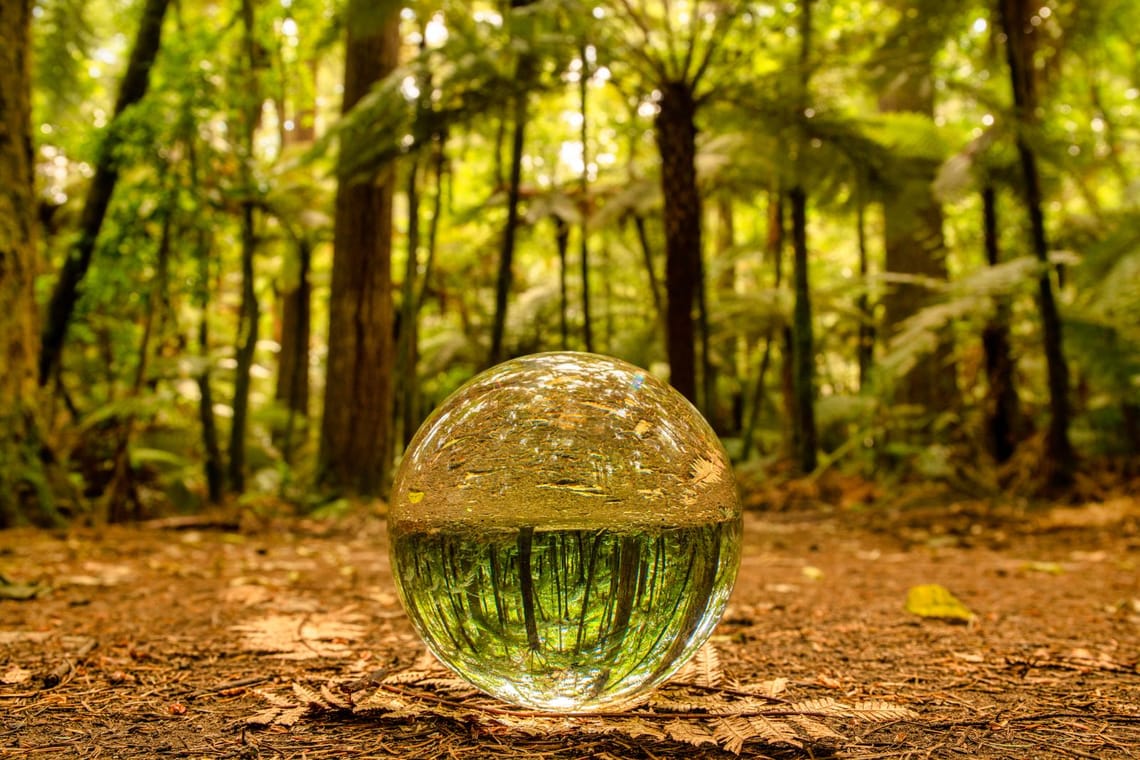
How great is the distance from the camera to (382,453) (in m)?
6.47

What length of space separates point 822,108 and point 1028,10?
146 cm

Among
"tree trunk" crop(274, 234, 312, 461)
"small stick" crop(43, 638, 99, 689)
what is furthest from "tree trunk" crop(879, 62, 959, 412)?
"small stick" crop(43, 638, 99, 689)

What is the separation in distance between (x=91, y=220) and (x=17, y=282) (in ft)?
5.04

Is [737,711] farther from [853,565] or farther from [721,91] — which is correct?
[721,91]

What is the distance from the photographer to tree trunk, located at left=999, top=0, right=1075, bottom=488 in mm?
5445

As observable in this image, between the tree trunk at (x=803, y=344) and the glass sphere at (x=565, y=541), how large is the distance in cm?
619

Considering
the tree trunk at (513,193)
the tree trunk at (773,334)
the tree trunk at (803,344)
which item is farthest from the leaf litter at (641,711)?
the tree trunk at (773,334)

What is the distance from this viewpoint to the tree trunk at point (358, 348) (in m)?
6.35

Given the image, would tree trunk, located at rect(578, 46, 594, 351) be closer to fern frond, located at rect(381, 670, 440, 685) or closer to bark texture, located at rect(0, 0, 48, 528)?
bark texture, located at rect(0, 0, 48, 528)

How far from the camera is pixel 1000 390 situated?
634 centimetres

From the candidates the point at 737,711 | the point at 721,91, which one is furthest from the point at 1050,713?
the point at 721,91

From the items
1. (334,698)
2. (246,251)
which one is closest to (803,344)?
(246,251)

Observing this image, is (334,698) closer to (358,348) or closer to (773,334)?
(358,348)

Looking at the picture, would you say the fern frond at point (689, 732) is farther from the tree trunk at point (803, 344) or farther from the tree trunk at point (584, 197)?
the tree trunk at point (803, 344)
